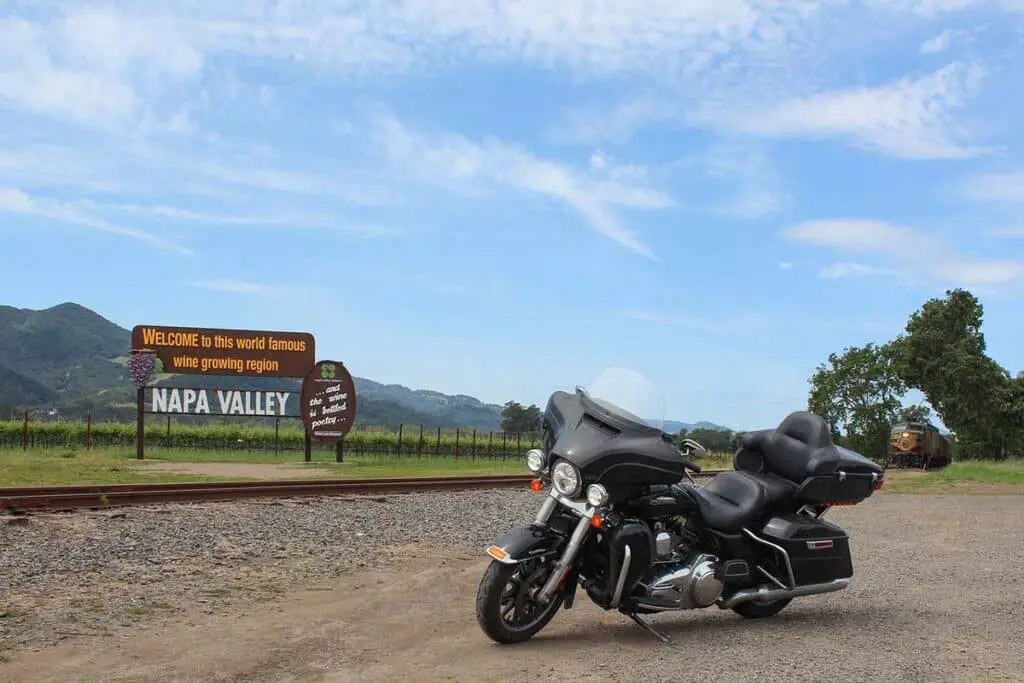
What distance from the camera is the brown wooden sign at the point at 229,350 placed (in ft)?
107

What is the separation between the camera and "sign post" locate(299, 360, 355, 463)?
31.0m

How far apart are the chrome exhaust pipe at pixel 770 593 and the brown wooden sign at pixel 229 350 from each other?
2671 centimetres

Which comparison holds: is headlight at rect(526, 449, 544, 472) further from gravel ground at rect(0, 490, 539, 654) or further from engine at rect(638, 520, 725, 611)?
gravel ground at rect(0, 490, 539, 654)

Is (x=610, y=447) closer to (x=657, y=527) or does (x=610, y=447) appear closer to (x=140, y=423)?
(x=657, y=527)

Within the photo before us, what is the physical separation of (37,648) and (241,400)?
90.2 feet

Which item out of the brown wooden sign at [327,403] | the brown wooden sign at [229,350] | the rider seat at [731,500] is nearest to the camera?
the rider seat at [731,500]

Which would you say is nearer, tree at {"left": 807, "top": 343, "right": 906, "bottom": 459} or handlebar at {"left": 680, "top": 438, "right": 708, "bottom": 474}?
handlebar at {"left": 680, "top": 438, "right": 708, "bottom": 474}

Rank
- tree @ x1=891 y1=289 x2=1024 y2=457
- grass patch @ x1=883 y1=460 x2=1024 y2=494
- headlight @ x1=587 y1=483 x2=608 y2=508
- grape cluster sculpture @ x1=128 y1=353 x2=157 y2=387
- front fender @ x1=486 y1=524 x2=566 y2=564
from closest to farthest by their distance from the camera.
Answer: headlight @ x1=587 y1=483 x2=608 y2=508
front fender @ x1=486 y1=524 x2=566 y2=564
grass patch @ x1=883 y1=460 x2=1024 y2=494
grape cluster sculpture @ x1=128 y1=353 x2=157 y2=387
tree @ x1=891 y1=289 x2=1024 y2=457

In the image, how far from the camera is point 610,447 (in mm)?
6102

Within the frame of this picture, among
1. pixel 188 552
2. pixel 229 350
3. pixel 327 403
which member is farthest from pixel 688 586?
pixel 229 350

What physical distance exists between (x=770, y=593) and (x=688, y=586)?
32.9 inches

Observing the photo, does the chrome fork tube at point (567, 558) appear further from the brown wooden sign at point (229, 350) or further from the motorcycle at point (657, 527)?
the brown wooden sign at point (229, 350)

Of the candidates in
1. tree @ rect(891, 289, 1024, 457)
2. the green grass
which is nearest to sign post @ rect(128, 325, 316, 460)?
the green grass

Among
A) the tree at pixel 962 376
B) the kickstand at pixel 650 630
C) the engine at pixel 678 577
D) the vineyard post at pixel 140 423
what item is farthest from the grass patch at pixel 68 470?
the tree at pixel 962 376
